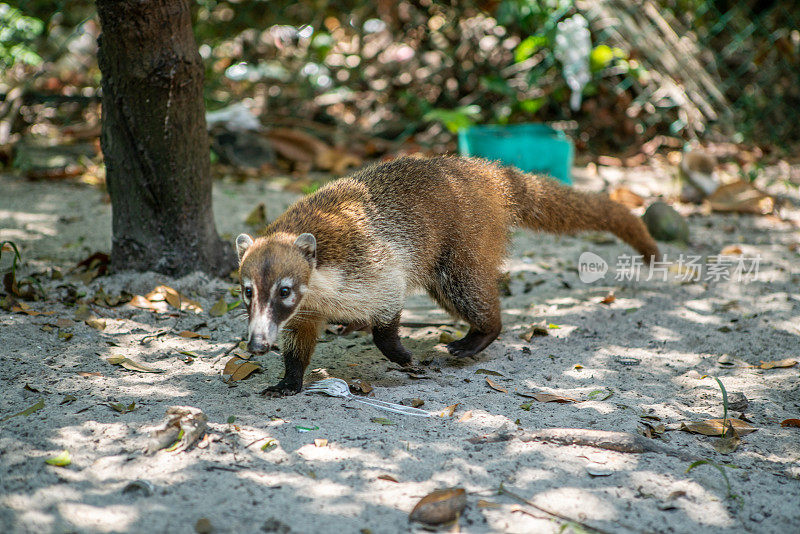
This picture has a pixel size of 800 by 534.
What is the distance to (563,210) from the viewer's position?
448 centimetres

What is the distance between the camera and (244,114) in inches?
295

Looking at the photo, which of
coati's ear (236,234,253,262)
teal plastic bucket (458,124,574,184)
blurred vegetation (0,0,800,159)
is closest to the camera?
coati's ear (236,234,253,262)

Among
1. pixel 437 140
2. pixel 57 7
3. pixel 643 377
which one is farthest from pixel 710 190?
pixel 57 7

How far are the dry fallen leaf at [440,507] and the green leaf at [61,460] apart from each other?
1.33m

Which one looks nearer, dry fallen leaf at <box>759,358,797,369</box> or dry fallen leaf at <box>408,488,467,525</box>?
dry fallen leaf at <box>408,488,467,525</box>

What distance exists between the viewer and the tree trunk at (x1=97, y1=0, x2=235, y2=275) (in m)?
3.96

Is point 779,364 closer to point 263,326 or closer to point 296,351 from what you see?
point 296,351

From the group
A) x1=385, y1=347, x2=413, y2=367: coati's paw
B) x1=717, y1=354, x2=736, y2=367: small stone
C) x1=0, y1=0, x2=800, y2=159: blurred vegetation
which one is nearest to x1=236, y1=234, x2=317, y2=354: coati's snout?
x1=385, y1=347, x2=413, y2=367: coati's paw

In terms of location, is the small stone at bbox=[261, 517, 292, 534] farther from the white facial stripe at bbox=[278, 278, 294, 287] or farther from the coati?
the white facial stripe at bbox=[278, 278, 294, 287]

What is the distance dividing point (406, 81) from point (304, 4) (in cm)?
165

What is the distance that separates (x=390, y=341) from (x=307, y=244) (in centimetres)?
82

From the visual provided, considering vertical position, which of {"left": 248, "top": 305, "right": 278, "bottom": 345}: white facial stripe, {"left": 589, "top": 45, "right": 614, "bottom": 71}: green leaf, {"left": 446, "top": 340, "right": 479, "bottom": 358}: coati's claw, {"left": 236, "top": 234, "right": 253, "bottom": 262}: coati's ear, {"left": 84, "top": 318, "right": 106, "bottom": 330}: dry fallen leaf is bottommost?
{"left": 446, "top": 340, "right": 479, "bottom": 358}: coati's claw

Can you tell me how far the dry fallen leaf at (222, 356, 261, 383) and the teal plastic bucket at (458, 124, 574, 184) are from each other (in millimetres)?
3799

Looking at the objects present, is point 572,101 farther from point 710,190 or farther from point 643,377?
point 643,377
